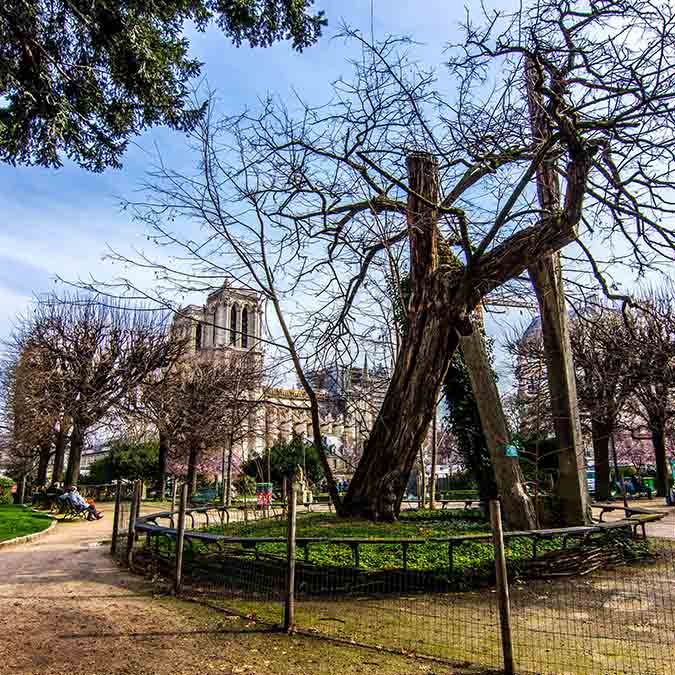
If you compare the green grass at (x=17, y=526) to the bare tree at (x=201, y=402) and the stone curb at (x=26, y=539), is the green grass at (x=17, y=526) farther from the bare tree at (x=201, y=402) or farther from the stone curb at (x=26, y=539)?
the bare tree at (x=201, y=402)

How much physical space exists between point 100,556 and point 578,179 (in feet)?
30.7

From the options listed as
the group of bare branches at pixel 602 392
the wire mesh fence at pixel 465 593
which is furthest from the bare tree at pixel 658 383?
the wire mesh fence at pixel 465 593

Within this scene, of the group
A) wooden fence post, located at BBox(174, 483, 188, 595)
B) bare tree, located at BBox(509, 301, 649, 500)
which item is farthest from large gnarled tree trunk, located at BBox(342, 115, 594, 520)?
bare tree, located at BBox(509, 301, 649, 500)

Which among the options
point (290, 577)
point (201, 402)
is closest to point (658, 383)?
point (290, 577)

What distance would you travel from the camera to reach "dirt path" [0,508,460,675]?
13.6 feet

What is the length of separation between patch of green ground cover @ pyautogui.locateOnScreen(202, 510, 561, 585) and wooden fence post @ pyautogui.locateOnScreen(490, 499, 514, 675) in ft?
5.13

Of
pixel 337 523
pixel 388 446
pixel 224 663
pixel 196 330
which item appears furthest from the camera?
pixel 196 330

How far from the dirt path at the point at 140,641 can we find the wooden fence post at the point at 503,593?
0.43 metres

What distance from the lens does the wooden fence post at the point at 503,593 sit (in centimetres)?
402

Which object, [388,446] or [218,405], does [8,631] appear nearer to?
[388,446]

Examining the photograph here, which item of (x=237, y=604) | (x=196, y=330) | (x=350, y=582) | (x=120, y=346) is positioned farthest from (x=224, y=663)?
(x=196, y=330)

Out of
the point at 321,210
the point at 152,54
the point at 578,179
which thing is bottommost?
the point at 578,179

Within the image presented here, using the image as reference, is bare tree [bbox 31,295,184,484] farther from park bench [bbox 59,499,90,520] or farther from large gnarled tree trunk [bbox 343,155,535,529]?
large gnarled tree trunk [bbox 343,155,535,529]

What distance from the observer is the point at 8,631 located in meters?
5.14
